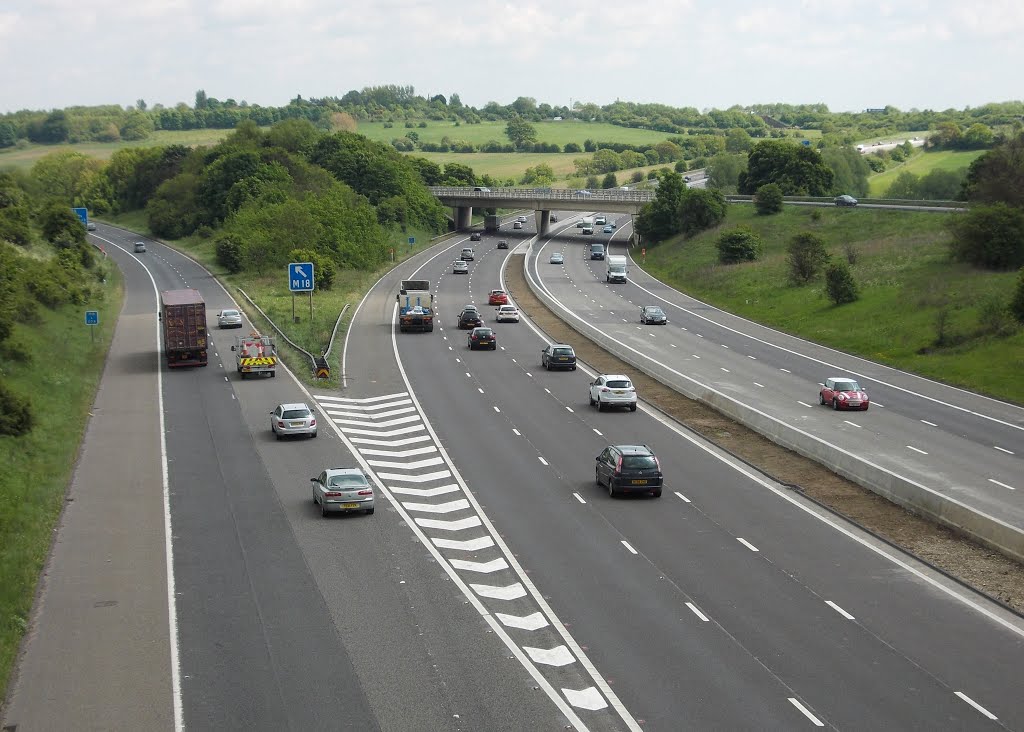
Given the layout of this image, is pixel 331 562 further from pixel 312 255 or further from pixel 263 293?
pixel 312 255

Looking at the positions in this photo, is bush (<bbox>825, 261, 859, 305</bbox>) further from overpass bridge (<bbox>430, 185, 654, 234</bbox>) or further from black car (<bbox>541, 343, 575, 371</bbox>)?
overpass bridge (<bbox>430, 185, 654, 234</bbox>)

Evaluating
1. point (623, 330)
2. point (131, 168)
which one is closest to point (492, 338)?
point (623, 330)

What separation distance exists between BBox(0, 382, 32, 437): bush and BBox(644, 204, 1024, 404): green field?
4155cm

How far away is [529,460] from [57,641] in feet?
62.9

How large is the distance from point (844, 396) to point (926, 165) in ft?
451

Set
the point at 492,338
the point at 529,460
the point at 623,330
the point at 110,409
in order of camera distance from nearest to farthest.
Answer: the point at 529,460
the point at 110,409
the point at 492,338
the point at 623,330

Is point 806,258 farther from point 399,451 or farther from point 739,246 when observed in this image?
point 399,451

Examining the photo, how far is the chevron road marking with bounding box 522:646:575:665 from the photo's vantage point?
69.6 ft

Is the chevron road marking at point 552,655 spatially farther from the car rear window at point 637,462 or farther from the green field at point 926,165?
the green field at point 926,165

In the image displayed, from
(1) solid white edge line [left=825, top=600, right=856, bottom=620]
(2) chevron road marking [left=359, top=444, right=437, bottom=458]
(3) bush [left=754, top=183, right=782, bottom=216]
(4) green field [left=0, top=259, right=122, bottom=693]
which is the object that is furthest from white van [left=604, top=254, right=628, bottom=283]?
(1) solid white edge line [left=825, top=600, right=856, bottom=620]

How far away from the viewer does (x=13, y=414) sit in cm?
3850

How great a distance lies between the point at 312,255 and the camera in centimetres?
9562

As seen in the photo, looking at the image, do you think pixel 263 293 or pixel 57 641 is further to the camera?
pixel 263 293

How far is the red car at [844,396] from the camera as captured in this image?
4822 centimetres
